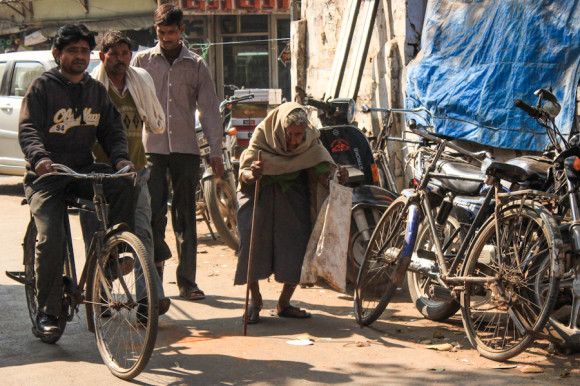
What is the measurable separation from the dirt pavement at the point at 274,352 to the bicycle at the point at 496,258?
0.21 m

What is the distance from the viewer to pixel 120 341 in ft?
15.4

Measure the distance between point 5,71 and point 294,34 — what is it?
401 centimetres

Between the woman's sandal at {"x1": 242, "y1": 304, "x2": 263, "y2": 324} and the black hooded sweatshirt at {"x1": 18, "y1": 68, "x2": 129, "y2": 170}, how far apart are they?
146 cm

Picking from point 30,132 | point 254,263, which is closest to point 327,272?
point 254,263

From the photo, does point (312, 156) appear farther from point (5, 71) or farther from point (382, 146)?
point (5, 71)

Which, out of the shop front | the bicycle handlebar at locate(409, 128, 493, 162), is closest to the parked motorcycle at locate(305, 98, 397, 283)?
the bicycle handlebar at locate(409, 128, 493, 162)

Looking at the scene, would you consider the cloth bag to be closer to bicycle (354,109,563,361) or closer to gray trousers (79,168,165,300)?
bicycle (354,109,563,361)

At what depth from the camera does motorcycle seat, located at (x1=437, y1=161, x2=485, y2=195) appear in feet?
18.3

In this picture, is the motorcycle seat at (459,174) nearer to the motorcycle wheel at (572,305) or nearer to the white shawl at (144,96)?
the motorcycle wheel at (572,305)

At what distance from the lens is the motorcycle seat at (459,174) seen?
5570 mm

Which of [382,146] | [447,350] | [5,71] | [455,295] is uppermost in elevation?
[5,71]

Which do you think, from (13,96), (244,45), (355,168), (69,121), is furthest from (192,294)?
(244,45)

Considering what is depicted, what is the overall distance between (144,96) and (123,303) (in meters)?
1.84

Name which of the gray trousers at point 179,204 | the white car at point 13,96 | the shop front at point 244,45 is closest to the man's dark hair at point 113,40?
the gray trousers at point 179,204
